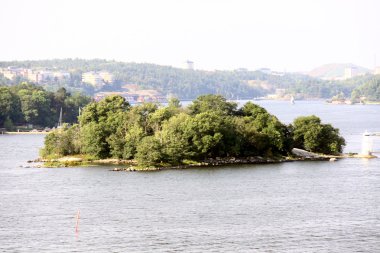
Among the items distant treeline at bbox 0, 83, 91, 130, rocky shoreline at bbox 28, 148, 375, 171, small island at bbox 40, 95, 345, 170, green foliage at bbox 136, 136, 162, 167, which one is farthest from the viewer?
distant treeline at bbox 0, 83, 91, 130

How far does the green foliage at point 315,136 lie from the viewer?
237 ft

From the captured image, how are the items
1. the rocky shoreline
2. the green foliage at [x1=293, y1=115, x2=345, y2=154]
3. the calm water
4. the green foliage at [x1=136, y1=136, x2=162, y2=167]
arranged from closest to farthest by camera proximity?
the calm water
the green foliage at [x1=136, y1=136, x2=162, y2=167]
the rocky shoreline
the green foliage at [x1=293, y1=115, x2=345, y2=154]

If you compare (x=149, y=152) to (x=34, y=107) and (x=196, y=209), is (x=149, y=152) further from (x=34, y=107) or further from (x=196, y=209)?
(x=34, y=107)

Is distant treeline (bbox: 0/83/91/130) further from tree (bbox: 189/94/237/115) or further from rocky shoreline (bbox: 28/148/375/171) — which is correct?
rocky shoreline (bbox: 28/148/375/171)

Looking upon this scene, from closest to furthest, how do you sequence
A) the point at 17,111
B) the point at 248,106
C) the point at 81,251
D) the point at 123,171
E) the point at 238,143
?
1. the point at 81,251
2. the point at 123,171
3. the point at 238,143
4. the point at 248,106
5. the point at 17,111

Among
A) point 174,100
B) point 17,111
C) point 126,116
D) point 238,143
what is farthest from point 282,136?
point 17,111

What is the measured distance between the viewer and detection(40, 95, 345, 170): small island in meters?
65.4

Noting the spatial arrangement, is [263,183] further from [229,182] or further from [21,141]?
[21,141]

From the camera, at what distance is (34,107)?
115312 millimetres

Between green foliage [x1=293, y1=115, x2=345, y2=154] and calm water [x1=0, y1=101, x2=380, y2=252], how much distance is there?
18.2 feet

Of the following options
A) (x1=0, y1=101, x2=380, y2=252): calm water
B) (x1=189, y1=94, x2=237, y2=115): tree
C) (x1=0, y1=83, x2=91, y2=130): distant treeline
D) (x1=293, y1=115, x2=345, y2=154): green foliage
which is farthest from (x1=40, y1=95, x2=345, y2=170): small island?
(x1=0, y1=83, x2=91, y2=130): distant treeline

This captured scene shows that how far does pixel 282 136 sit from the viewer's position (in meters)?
71.2

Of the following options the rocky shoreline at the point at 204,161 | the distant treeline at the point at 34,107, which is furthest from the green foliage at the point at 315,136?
the distant treeline at the point at 34,107

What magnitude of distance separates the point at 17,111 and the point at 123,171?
2172 inches
